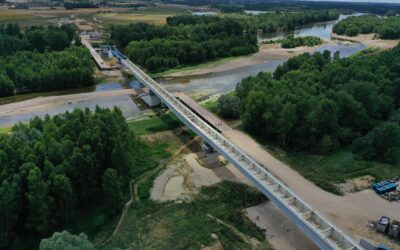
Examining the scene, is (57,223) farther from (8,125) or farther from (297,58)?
(297,58)

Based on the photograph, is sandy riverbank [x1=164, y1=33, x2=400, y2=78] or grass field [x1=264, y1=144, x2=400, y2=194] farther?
sandy riverbank [x1=164, y1=33, x2=400, y2=78]

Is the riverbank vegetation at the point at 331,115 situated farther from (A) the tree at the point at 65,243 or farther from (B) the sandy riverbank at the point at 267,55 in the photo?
(B) the sandy riverbank at the point at 267,55

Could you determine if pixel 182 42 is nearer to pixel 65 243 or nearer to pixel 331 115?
pixel 331 115

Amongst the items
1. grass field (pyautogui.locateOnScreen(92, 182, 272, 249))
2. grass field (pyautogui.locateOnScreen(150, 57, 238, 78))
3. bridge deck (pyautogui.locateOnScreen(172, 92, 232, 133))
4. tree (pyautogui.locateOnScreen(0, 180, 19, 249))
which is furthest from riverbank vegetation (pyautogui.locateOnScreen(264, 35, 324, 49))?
tree (pyautogui.locateOnScreen(0, 180, 19, 249))

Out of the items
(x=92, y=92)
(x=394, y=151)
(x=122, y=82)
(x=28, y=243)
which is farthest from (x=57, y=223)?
(x=122, y=82)

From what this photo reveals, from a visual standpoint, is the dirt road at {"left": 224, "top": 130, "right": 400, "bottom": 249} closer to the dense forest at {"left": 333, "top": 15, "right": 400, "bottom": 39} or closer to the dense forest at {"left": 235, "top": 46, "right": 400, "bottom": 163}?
the dense forest at {"left": 235, "top": 46, "right": 400, "bottom": 163}

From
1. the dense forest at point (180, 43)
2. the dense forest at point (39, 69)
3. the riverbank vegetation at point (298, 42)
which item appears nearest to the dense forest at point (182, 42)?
the dense forest at point (180, 43)
